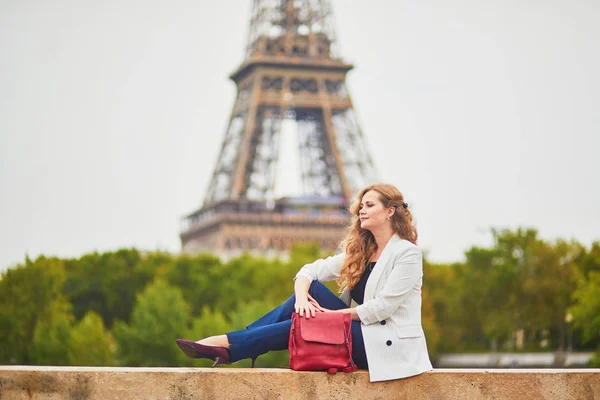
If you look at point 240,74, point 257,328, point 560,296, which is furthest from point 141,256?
point 257,328

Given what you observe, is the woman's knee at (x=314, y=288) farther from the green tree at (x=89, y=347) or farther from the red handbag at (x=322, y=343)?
the green tree at (x=89, y=347)

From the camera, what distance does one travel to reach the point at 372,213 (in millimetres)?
9898

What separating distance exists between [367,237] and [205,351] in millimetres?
1809

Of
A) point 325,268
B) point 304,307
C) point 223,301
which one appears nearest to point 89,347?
point 223,301

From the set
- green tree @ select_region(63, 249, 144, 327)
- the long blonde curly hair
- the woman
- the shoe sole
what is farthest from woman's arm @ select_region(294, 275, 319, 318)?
green tree @ select_region(63, 249, 144, 327)

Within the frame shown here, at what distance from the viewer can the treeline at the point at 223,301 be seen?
144 ft

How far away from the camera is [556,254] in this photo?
Result: 5603cm

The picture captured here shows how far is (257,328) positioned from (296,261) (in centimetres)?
5098

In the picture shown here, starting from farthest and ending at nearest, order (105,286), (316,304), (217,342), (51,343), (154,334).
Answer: (105,286) → (154,334) → (51,343) → (316,304) → (217,342)

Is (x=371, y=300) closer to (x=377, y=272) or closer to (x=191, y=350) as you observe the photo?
(x=377, y=272)

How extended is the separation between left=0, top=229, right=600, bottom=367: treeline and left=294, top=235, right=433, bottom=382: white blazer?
97.7ft

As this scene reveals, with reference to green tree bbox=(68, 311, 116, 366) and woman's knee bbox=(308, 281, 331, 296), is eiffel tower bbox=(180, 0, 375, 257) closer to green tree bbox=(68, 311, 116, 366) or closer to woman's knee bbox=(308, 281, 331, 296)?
green tree bbox=(68, 311, 116, 366)

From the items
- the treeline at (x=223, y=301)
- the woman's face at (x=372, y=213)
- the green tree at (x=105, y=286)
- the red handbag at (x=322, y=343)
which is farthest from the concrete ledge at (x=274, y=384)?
the green tree at (x=105, y=286)

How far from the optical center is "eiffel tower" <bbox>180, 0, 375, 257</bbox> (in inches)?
2901
